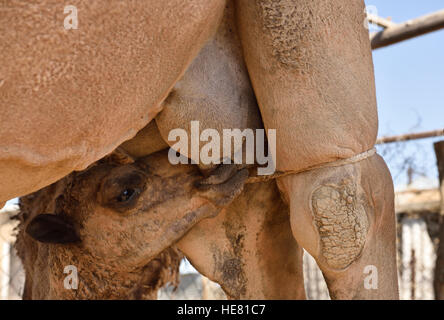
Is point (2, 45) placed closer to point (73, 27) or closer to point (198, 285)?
point (73, 27)

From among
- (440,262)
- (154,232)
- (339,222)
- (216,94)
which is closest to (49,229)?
(154,232)

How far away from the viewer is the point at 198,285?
12.1 feet

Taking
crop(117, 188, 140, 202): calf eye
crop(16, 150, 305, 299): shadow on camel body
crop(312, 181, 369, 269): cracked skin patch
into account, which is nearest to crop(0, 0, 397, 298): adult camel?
crop(312, 181, 369, 269): cracked skin patch

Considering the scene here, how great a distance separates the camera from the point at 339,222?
1.44 m

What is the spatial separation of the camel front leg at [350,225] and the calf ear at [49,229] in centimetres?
72

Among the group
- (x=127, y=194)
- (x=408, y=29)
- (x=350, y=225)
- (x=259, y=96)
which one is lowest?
(x=350, y=225)

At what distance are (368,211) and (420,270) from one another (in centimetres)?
239

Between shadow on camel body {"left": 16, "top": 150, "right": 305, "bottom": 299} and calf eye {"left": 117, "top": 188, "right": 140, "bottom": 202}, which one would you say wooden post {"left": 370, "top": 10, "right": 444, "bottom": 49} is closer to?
shadow on camel body {"left": 16, "top": 150, "right": 305, "bottom": 299}

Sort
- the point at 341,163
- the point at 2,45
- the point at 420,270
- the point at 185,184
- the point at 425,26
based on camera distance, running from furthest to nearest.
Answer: the point at 420,270 < the point at 425,26 < the point at 185,184 < the point at 341,163 < the point at 2,45

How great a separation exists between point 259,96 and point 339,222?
408 mm

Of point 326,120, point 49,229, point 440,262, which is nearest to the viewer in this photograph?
point 326,120

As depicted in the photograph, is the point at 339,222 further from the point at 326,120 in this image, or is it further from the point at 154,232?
the point at 154,232

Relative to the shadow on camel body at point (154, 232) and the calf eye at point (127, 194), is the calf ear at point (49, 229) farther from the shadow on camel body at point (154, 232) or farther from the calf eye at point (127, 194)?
the calf eye at point (127, 194)
